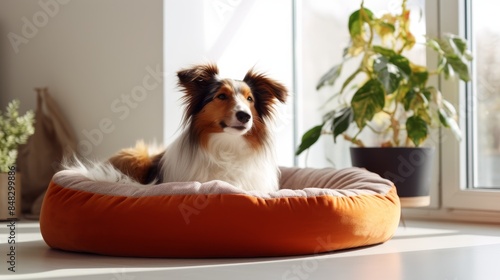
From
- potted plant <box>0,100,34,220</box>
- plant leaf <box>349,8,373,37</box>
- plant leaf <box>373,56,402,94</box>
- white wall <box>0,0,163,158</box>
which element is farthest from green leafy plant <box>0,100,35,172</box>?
plant leaf <box>373,56,402,94</box>

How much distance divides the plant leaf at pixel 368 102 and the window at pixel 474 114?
0.58 meters

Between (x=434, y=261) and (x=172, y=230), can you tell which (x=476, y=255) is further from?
(x=172, y=230)

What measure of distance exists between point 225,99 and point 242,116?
96 mm

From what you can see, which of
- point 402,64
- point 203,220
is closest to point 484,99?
point 402,64

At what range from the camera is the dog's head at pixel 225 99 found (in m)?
2.66

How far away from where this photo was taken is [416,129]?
3266mm

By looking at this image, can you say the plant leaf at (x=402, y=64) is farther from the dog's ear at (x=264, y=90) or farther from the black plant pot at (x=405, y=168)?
the dog's ear at (x=264, y=90)

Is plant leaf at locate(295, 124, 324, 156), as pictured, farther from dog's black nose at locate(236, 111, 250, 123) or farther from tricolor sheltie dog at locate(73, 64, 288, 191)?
dog's black nose at locate(236, 111, 250, 123)

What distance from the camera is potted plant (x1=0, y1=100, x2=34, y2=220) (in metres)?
3.74

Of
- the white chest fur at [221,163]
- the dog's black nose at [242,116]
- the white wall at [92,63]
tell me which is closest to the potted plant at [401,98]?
the white chest fur at [221,163]

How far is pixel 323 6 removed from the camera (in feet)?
13.9

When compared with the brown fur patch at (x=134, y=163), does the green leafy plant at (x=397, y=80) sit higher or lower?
higher

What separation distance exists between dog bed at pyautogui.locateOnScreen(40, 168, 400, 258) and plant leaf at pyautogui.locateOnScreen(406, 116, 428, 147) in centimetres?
76

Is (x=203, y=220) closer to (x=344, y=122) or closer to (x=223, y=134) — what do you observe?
(x=223, y=134)
